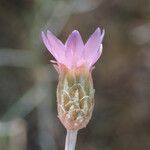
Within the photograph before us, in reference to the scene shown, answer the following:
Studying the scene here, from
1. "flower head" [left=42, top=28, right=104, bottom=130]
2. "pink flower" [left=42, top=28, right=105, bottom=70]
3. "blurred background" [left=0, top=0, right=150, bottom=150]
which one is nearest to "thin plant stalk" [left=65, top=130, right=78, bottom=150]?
"flower head" [left=42, top=28, right=104, bottom=130]

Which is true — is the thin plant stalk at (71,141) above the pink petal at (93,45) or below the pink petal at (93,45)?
below

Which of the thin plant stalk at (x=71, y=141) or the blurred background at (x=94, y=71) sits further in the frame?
the blurred background at (x=94, y=71)

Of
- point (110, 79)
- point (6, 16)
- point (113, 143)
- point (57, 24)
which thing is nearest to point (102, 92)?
point (110, 79)

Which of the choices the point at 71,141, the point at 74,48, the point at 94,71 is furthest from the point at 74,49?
the point at 94,71

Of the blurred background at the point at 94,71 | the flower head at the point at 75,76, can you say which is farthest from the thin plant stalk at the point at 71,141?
the blurred background at the point at 94,71

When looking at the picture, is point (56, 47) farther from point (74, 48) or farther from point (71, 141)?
point (71, 141)

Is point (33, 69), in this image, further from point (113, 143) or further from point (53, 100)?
point (113, 143)

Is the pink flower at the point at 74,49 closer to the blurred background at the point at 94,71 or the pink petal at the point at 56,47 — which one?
the pink petal at the point at 56,47
